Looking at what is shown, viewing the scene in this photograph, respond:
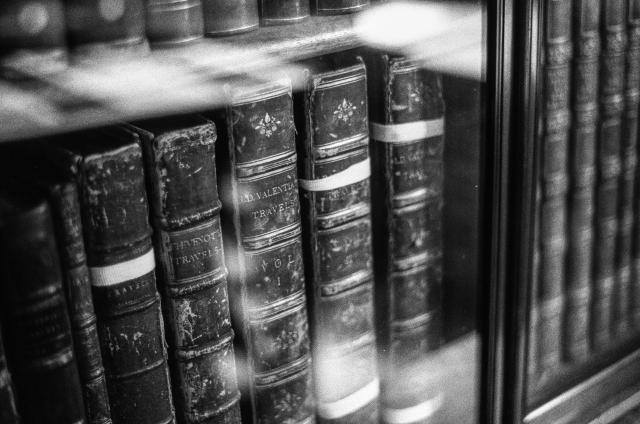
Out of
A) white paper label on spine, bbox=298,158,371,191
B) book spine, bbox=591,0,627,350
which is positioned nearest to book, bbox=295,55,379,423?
white paper label on spine, bbox=298,158,371,191

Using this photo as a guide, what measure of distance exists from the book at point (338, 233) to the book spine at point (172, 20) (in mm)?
143

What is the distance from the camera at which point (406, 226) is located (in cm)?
87

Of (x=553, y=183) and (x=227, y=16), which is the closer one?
(x=227, y=16)

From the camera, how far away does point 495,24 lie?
0.77 m

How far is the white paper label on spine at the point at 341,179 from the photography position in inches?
30.3

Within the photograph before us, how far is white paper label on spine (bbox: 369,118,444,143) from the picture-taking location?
83 centimetres

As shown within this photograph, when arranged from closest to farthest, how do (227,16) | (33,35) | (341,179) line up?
(33,35) → (227,16) → (341,179)

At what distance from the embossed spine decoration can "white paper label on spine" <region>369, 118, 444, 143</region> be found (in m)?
0.16

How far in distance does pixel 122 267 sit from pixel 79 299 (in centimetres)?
5

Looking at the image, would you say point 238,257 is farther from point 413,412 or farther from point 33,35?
point 413,412

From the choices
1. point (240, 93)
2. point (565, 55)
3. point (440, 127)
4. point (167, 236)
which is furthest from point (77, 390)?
point (565, 55)

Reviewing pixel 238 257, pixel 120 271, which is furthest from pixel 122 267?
pixel 238 257

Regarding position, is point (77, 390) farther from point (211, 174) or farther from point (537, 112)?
point (537, 112)

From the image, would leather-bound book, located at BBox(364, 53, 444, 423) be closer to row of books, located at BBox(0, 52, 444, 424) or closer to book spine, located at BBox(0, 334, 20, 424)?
row of books, located at BBox(0, 52, 444, 424)
